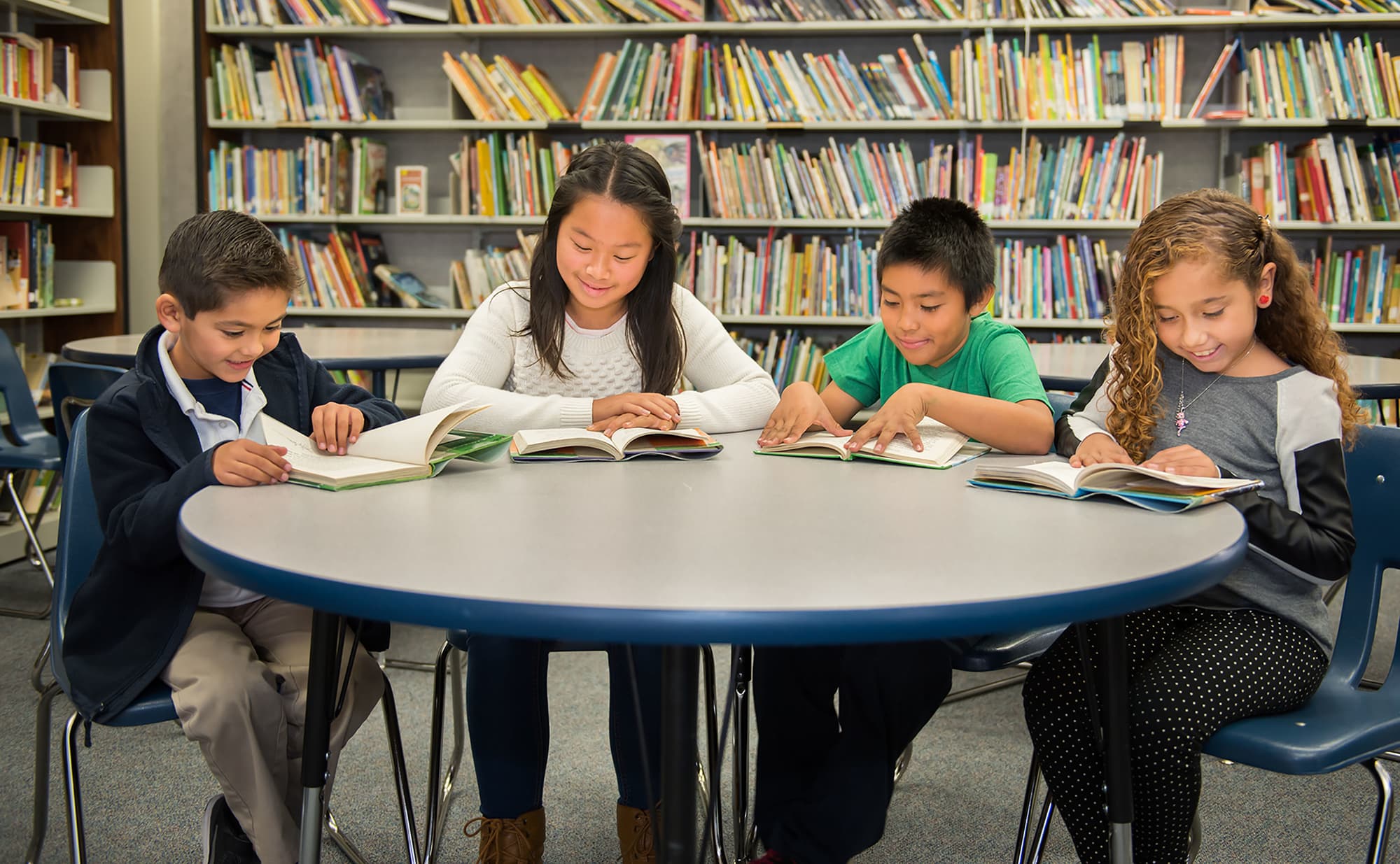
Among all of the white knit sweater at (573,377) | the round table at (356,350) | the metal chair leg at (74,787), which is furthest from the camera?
the round table at (356,350)

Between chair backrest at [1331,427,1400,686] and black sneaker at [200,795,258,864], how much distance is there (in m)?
1.28

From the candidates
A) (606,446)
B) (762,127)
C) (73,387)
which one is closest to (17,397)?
(73,387)

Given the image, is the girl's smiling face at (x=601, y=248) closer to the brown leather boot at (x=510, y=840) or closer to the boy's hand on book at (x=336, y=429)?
the boy's hand on book at (x=336, y=429)

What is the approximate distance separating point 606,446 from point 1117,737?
24.7 inches

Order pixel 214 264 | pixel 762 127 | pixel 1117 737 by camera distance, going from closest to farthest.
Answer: pixel 1117 737 < pixel 214 264 < pixel 762 127

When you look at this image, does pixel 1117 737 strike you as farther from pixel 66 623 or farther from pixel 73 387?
pixel 73 387

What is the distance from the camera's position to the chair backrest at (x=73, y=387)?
2256 millimetres

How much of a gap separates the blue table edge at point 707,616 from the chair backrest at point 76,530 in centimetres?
70

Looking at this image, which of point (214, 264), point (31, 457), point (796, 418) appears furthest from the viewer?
point (31, 457)

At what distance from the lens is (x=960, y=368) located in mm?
1712

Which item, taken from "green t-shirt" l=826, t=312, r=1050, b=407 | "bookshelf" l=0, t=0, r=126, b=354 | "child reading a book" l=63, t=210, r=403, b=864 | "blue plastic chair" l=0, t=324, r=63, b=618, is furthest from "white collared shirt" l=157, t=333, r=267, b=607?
"bookshelf" l=0, t=0, r=126, b=354

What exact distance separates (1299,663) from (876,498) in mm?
528

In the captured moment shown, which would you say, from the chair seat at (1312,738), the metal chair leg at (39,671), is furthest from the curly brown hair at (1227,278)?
the metal chair leg at (39,671)

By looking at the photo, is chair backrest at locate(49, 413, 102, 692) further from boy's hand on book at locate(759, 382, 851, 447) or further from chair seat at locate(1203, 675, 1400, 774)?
chair seat at locate(1203, 675, 1400, 774)
